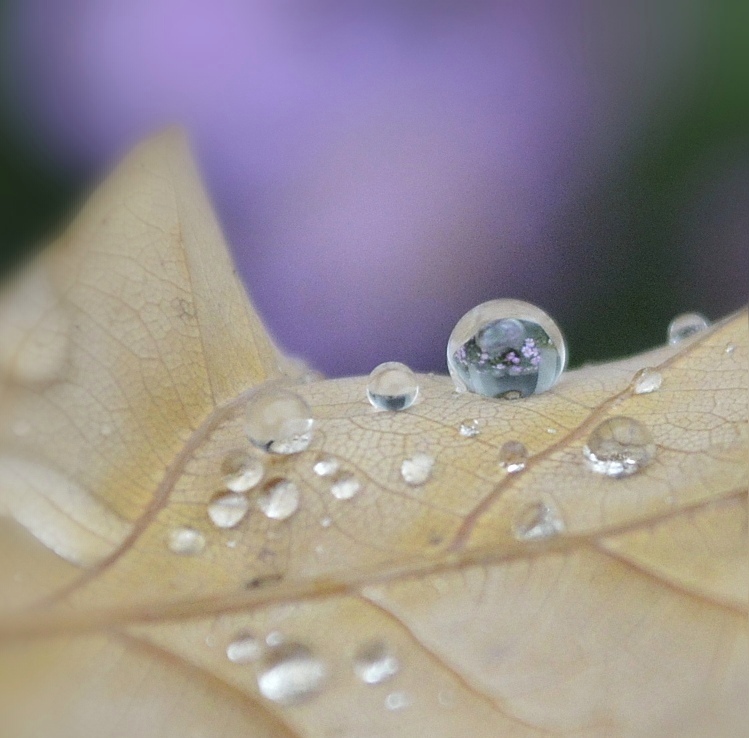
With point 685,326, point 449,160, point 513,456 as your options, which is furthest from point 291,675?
point 449,160

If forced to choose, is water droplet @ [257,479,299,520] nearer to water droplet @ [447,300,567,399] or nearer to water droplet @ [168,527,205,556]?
water droplet @ [168,527,205,556]

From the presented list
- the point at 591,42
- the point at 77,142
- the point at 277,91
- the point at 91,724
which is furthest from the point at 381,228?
the point at 91,724

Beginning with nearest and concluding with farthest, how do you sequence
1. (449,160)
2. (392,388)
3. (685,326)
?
(392,388) → (685,326) → (449,160)

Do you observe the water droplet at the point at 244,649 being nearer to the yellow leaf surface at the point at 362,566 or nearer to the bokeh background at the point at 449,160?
the yellow leaf surface at the point at 362,566

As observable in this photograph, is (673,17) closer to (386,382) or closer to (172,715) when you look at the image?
(386,382)

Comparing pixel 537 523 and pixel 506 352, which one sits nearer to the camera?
pixel 537 523

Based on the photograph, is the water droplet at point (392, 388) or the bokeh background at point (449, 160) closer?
the water droplet at point (392, 388)

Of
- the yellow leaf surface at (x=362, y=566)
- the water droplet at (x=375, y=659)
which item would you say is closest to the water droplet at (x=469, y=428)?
the yellow leaf surface at (x=362, y=566)

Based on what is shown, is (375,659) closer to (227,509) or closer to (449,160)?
(227,509)
